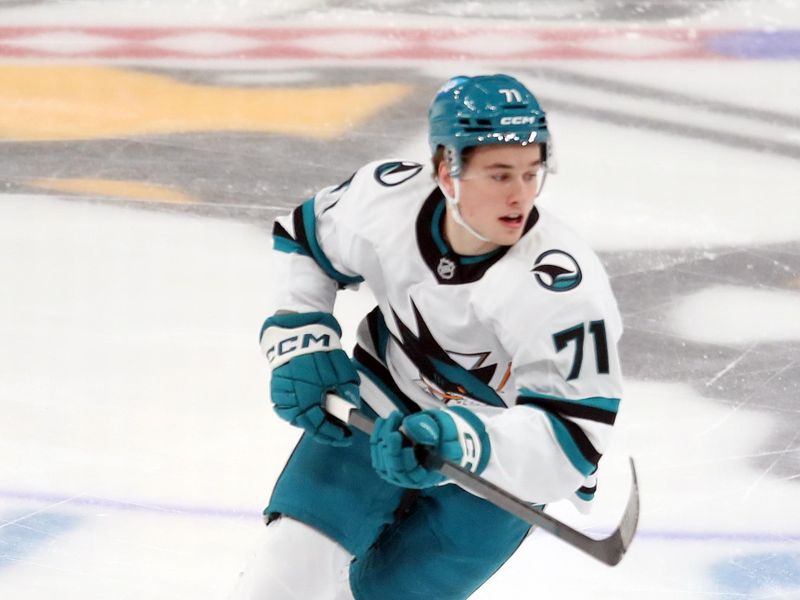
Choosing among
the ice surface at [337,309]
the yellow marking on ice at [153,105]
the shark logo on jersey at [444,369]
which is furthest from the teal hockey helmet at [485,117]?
the yellow marking on ice at [153,105]

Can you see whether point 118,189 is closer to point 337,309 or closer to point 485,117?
point 337,309

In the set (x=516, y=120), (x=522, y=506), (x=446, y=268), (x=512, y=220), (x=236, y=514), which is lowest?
(x=236, y=514)

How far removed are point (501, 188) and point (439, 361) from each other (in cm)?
35

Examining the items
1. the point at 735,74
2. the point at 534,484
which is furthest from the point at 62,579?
the point at 735,74

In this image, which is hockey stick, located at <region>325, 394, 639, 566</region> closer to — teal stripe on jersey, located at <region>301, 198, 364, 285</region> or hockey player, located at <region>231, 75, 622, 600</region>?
hockey player, located at <region>231, 75, 622, 600</region>

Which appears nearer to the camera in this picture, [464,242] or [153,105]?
[464,242]

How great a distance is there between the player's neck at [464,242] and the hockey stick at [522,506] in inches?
12.2

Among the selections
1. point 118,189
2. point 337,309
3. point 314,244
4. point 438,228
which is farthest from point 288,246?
point 118,189

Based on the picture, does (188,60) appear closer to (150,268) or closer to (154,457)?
(150,268)

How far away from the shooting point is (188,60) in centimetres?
543

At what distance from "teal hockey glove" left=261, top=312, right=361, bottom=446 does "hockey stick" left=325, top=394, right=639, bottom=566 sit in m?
0.03

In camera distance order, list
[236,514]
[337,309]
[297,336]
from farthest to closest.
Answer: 1. [337,309]
2. [236,514]
3. [297,336]

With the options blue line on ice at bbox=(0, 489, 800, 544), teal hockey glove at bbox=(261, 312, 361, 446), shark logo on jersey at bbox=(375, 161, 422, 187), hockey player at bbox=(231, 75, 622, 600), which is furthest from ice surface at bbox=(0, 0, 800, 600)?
shark logo on jersey at bbox=(375, 161, 422, 187)

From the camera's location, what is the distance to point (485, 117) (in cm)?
229
